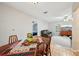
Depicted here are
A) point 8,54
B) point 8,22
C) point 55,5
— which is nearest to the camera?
point 8,54

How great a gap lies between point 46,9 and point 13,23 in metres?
0.60

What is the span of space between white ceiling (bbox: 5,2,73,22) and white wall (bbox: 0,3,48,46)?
98 millimetres

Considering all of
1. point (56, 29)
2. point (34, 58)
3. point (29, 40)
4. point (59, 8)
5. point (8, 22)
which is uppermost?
point (59, 8)

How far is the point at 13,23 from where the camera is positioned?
75.8 inches

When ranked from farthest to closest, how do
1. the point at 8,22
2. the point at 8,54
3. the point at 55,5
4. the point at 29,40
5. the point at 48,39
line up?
1. the point at 29,40
2. the point at 48,39
3. the point at 8,22
4. the point at 55,5
5. the point at 8,54

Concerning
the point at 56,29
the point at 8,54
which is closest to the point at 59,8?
the point at 56,29

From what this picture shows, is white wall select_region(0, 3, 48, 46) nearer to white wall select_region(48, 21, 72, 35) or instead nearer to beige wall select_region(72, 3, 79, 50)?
white wall select_region(48, 21, 72, 35)

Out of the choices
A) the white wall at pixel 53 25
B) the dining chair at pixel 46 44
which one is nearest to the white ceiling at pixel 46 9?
the white wall at pixel 53 25

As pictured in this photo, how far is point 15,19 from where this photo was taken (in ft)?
6.39

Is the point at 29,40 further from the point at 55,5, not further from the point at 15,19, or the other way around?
the point at 55,5

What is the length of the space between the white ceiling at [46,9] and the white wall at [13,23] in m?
0.10

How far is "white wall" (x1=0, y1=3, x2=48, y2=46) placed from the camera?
189cm

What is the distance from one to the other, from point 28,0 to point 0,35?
0.77 m

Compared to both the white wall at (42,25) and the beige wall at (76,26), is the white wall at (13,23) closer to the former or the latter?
the white wall at (42,25)
